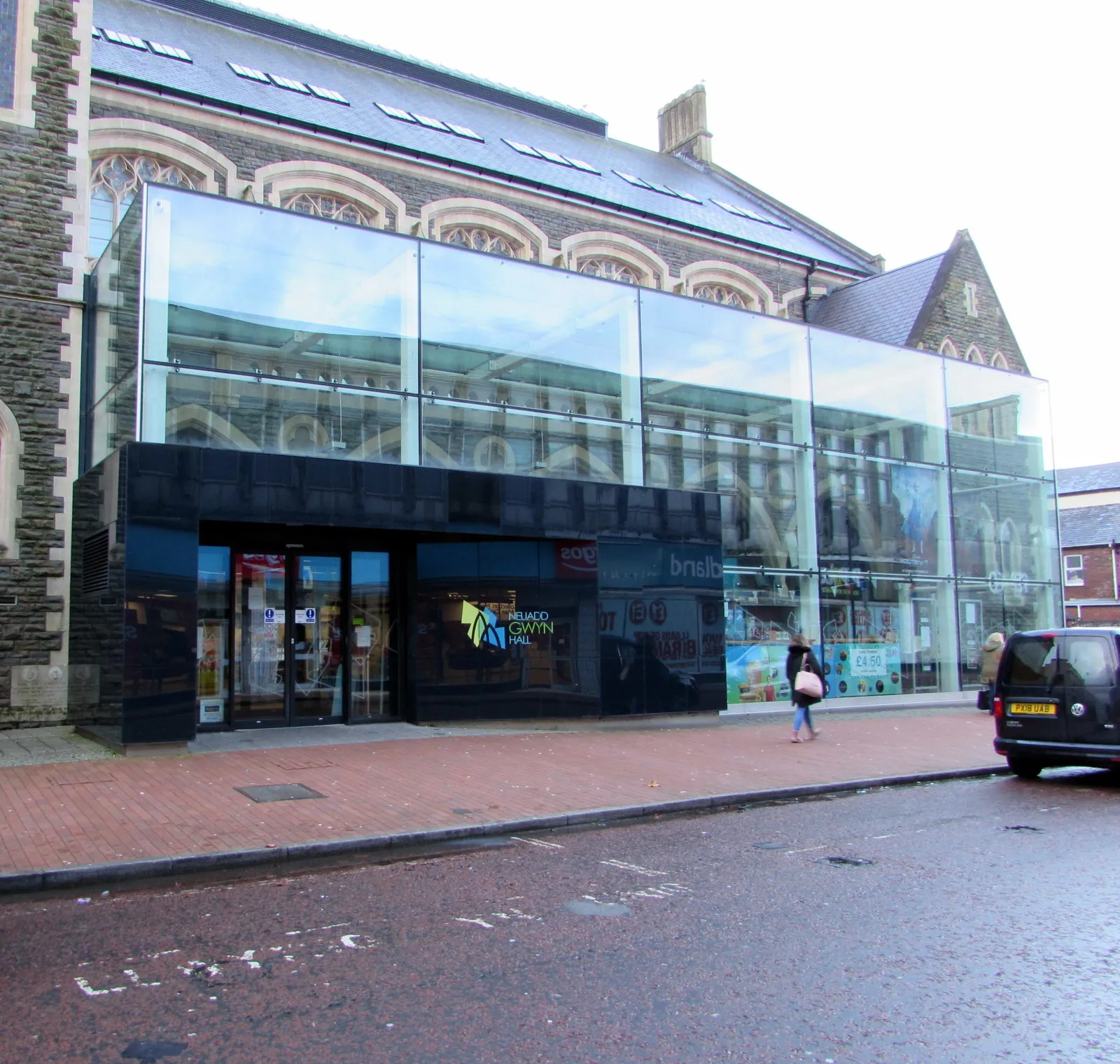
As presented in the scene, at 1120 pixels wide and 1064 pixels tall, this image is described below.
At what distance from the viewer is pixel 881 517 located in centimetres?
2053

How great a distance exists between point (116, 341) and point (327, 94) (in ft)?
45.2

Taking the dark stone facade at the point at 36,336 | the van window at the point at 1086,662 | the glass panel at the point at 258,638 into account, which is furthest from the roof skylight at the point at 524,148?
the van window at the point at 1086,662

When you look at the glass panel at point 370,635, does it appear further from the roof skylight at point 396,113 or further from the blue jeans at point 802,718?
the roof skylight at point 396,113

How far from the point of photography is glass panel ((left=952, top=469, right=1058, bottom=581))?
861 inches

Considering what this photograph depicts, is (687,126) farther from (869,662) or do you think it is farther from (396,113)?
(869,662)

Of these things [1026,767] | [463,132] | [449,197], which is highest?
[463,132]

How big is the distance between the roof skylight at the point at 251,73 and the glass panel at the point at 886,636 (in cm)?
1735

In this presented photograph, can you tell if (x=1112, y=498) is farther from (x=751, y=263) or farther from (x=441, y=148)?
(x=441, y=148)

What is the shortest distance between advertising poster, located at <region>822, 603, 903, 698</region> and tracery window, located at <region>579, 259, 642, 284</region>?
34.1ft

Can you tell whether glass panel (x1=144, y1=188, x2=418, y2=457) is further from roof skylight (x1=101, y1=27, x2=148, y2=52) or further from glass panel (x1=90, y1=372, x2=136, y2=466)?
roof skylight (x1=101, y1=27, x2=148, y2=52)

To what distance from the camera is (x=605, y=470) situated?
16438 millimetres

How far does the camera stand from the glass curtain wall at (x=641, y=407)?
527 inches

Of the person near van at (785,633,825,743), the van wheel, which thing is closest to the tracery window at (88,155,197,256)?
the person near van at (785,633,825,743)

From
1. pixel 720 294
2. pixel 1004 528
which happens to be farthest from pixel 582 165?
pixel 1004 528
